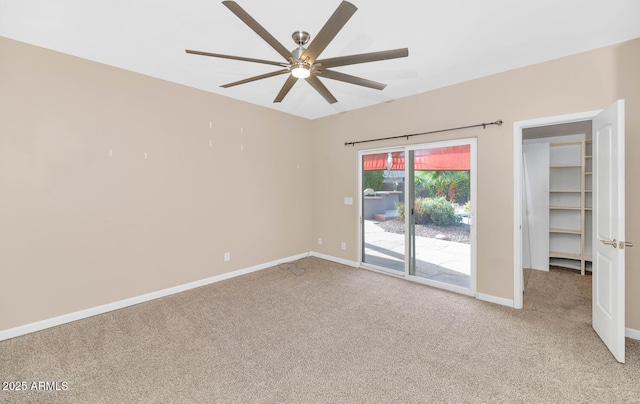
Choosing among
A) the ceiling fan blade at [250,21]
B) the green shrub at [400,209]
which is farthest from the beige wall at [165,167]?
the ceiling fan blade at [250,21]

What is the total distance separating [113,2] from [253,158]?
2.58m

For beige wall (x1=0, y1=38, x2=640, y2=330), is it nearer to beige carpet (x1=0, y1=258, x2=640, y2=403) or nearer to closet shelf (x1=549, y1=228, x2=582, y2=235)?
beige carpet (x1=0, y1=258, x2=640, y2=403)

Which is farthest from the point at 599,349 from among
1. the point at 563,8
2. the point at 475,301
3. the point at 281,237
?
the point at 281,237

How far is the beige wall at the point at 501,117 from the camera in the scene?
2516mm

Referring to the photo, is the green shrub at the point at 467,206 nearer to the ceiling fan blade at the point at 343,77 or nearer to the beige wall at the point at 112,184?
the ceiling fan blade at the point at 343,77

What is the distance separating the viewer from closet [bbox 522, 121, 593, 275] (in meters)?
4.39

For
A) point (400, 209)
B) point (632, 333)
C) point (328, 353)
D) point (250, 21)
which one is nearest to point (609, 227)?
point (632, 333)

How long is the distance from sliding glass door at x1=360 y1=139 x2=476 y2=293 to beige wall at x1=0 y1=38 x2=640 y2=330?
18 cm

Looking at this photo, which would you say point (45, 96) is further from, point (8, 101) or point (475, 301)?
point (475, 301)

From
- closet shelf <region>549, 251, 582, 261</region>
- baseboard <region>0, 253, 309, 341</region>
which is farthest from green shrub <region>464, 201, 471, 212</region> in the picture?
baseboard <region>0, 253, 309, 341</region>

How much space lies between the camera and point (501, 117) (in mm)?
3215

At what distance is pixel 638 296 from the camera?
8.14ft

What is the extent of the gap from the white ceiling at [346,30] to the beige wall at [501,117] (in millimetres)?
196

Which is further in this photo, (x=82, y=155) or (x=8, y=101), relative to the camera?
(x=82, y=155)
